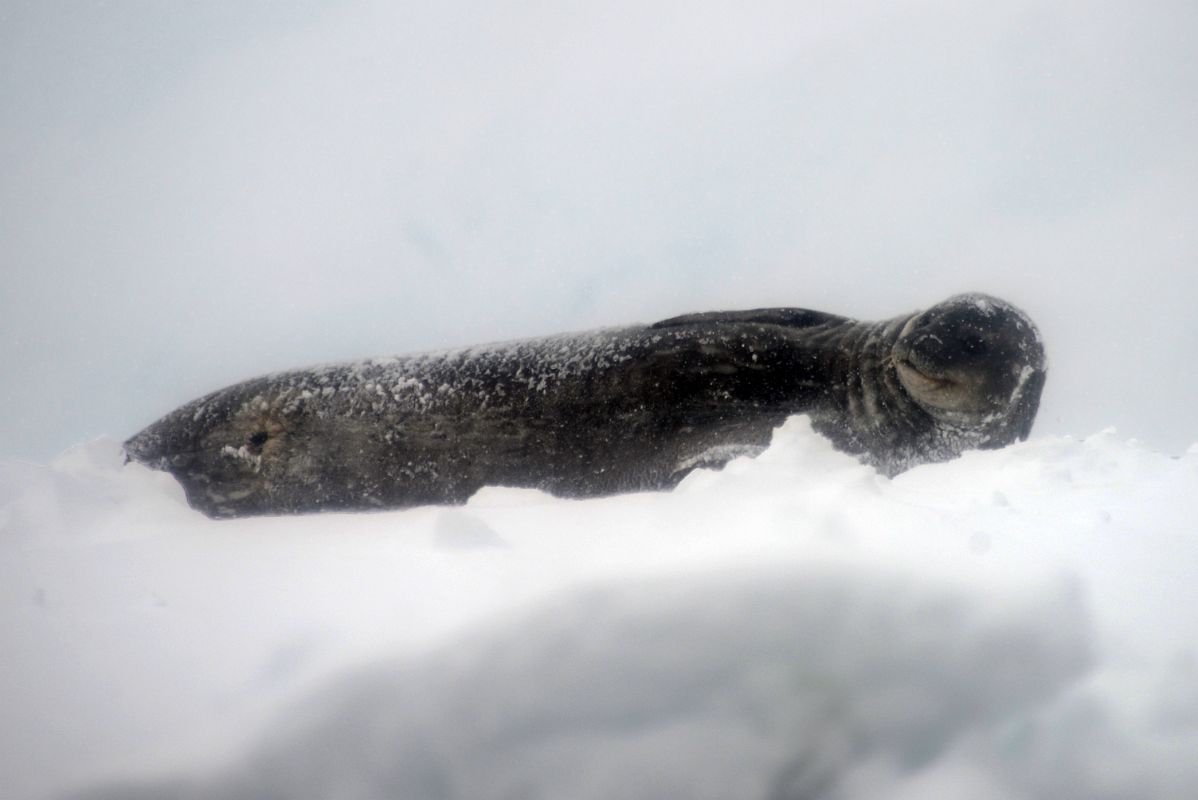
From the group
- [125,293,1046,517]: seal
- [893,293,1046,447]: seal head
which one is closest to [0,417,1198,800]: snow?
[893,293,1046,447]: seal head

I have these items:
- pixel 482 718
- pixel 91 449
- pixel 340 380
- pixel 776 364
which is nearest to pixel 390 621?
pixel 482 718

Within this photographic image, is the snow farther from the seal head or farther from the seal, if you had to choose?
the seal

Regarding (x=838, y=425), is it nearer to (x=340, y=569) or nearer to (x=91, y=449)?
(x=340, y=569)

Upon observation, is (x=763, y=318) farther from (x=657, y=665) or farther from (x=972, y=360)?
(x=657, y=665)

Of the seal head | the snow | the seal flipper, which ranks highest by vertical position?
the seal flipper

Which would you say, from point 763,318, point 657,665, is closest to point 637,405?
point 763,318

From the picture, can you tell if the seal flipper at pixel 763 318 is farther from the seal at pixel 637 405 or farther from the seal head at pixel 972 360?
the seal head at pixel 972 360
